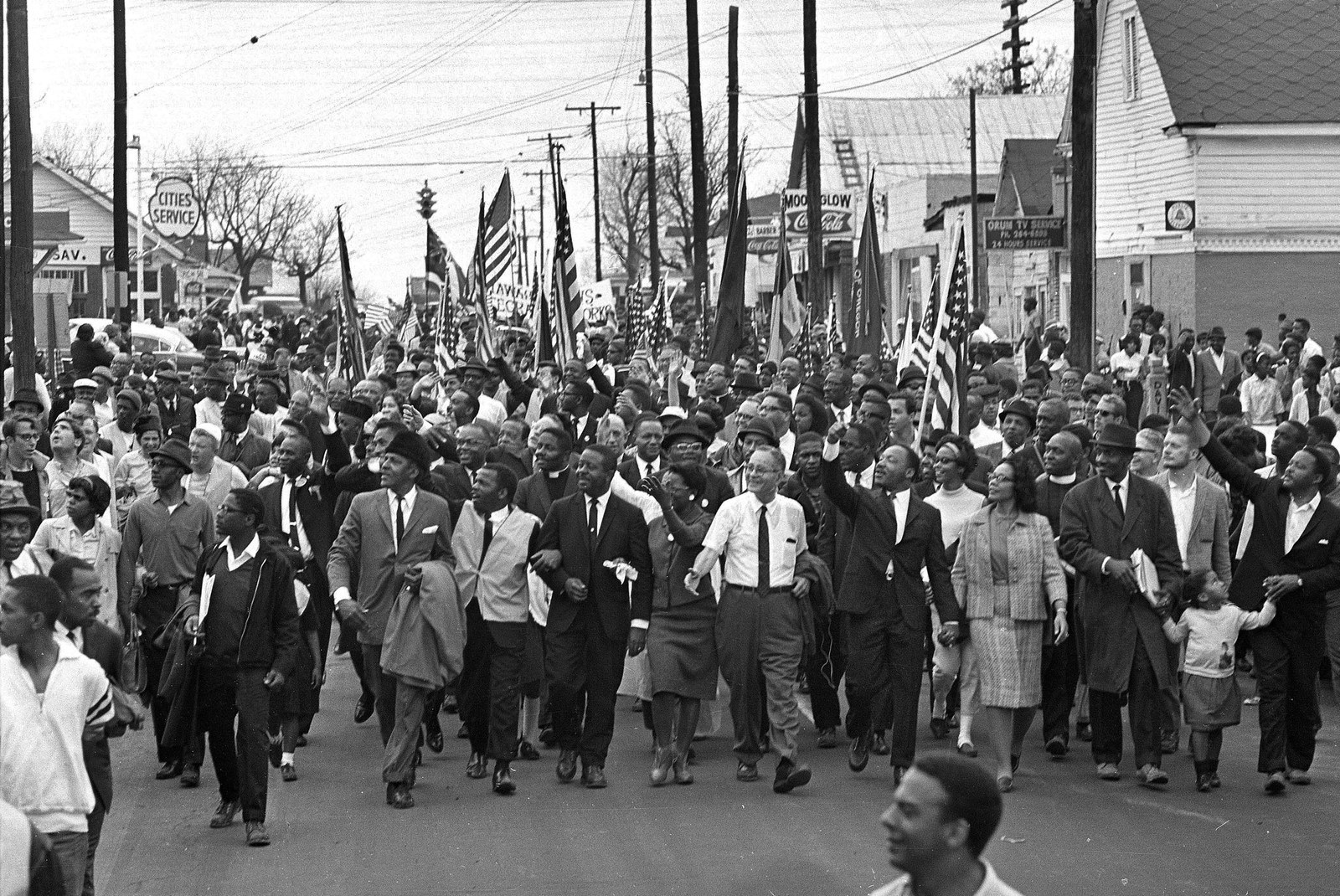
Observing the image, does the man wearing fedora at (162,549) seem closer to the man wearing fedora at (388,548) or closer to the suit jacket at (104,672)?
the man wearing fedora at (388,548)

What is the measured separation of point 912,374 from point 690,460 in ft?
23.5

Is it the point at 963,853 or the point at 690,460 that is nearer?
the point at 963,853

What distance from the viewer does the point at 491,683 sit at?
35.6ft

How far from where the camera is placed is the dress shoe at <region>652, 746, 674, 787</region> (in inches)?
426

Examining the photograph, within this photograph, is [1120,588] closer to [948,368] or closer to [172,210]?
[948,368]

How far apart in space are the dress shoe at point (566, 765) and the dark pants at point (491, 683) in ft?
0.86

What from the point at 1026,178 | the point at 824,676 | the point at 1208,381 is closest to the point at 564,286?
the point at 1208,381

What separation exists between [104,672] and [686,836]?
323 cm

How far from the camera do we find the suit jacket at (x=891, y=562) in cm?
1092

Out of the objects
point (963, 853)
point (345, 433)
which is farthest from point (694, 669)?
point (963, 853)

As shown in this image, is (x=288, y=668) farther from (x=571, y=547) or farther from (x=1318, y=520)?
(x=1318, y=520)

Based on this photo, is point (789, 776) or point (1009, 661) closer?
point (789, 776)

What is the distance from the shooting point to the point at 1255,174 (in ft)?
124

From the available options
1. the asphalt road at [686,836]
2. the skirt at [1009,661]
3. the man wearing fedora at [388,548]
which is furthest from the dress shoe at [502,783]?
the skirt at [1009,661]
